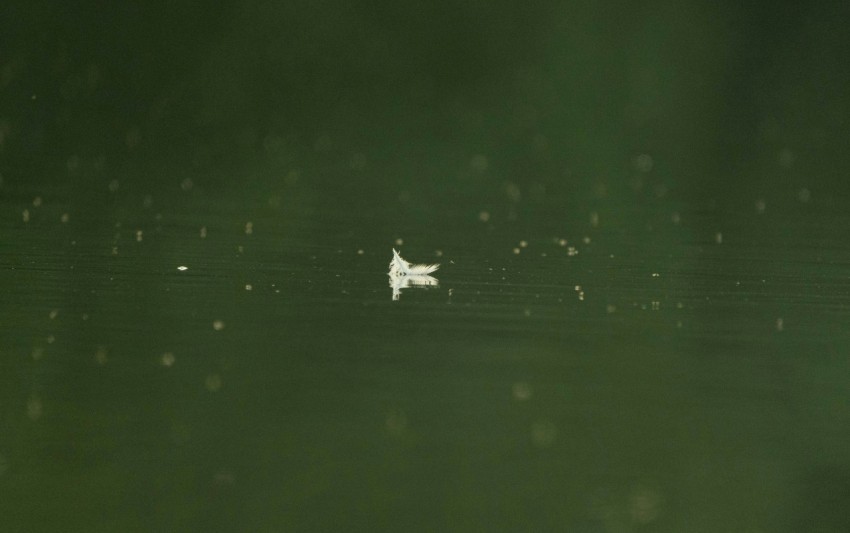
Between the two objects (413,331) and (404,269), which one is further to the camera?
(404,269)

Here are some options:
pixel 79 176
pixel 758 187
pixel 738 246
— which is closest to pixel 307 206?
pixel 79 176

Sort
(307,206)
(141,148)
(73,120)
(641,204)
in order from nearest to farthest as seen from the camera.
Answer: (307,206)
(641,204)
(141,148)
(73,120)

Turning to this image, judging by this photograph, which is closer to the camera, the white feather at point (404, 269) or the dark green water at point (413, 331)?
the dark green water at point (413, 331)

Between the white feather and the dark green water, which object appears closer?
the dark green water

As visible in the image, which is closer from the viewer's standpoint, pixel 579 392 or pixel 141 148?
pixel 579 392

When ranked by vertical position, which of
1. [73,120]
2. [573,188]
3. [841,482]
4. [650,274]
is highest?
[73,120]

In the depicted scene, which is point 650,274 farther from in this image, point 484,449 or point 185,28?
point 185,28

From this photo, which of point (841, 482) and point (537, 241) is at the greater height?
point (537, 241)

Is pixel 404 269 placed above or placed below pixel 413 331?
above
